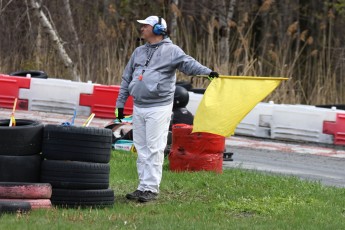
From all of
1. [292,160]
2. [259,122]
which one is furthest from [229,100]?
[259,122]

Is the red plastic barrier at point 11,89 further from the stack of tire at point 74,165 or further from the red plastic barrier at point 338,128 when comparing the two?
the stack of tire at point 74,165

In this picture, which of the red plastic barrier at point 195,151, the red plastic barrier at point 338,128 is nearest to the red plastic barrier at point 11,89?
the red plastic barrier at point 338,128

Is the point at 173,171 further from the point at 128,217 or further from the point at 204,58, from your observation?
the point at 204,58

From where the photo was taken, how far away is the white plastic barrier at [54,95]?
2034 cm

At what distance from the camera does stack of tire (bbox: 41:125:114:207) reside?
935cm

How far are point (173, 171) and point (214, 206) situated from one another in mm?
2725

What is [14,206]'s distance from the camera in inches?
343

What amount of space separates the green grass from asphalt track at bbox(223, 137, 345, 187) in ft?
5.25

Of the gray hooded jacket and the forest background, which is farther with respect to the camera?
the forest background

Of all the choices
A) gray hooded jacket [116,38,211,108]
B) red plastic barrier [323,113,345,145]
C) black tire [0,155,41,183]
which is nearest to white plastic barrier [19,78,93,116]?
red plastic barrier [323,113,345,145]

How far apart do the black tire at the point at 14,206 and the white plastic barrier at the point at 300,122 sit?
10.3 metres

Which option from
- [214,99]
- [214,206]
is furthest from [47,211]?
[214,99]

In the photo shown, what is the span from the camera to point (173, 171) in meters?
12.6

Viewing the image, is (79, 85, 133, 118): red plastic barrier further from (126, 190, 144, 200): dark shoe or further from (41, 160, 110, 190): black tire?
(41, 160, 110, 190): black tire
